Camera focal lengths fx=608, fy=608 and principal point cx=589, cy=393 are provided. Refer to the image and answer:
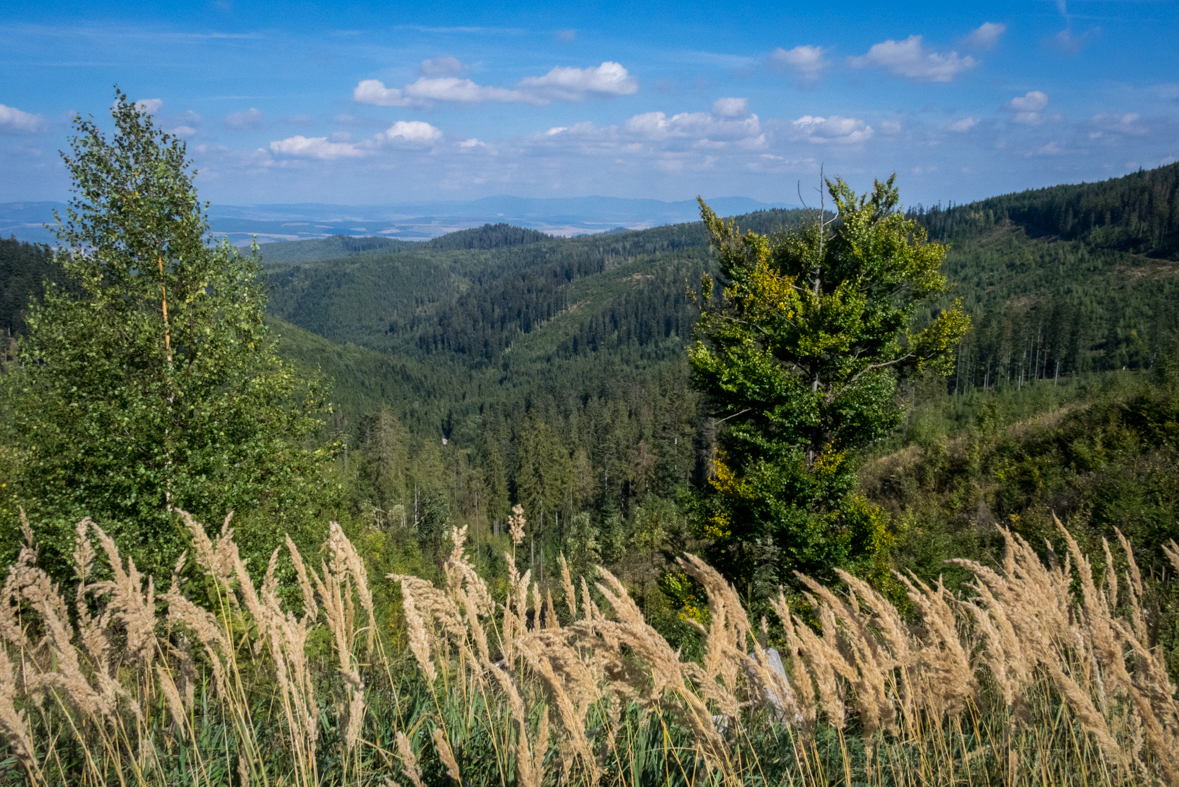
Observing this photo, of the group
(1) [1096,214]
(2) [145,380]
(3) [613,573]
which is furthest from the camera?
(1) [1096,214]

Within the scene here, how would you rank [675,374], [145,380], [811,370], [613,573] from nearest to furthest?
[145,380]
[613,573]
[811,370]
[675,374]

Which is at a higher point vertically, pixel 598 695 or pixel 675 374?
pixel 598 695

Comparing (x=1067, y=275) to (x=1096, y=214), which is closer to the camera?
(x=1067, y=275)

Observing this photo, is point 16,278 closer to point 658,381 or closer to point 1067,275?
point 658,381

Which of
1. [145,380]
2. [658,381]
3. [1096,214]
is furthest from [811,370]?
[1096,214]

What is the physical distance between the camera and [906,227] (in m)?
12.6

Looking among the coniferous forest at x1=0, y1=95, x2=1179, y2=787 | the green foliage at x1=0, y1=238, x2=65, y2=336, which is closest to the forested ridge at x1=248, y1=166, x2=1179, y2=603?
the coniferous forest at x1=0, y1=95, x2=1179, y2=787

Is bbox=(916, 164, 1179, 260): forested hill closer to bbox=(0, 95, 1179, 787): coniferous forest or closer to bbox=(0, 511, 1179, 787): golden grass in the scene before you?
bbox=(0, 95, 1179, 787): coniferous forest

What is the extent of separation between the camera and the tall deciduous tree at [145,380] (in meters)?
8.30

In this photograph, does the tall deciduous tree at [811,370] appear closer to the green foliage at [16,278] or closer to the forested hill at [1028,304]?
the forested hill at [1028,304]

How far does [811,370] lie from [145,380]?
11453 millimetres

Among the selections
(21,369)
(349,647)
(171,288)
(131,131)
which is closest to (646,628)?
(349,647)

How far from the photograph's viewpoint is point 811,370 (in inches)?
483

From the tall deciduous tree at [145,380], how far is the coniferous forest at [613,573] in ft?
0.17
